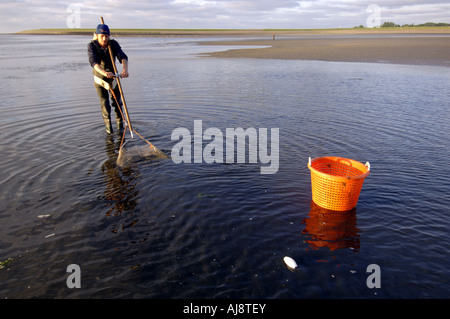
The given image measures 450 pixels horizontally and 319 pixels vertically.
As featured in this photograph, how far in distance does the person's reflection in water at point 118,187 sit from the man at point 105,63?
2058mm

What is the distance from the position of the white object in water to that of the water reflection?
545mm

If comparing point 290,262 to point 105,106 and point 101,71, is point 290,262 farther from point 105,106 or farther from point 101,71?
point 105,106

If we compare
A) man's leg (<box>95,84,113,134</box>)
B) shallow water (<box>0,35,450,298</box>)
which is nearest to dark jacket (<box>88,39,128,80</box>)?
man's leg (<box>95,84,113,134</box>)

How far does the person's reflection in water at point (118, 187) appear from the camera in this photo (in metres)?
5.57

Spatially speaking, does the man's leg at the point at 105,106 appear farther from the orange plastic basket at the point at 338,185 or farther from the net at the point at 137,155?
the orange plastic basket at the point at 338,185

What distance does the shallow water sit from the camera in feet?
12.8

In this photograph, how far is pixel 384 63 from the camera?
984 inches

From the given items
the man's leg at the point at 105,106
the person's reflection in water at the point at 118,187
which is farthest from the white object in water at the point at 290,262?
the man's leg at the point at 105,106

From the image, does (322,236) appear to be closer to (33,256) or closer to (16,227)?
(33,256)

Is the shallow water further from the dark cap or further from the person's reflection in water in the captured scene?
the dark cap

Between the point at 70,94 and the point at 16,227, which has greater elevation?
the point at 70,94
